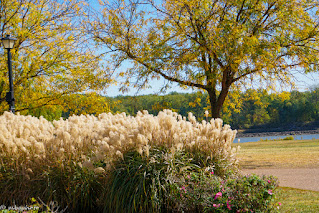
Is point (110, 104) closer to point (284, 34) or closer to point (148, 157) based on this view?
point (284, 34)

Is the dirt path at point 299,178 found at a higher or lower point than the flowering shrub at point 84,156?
lower

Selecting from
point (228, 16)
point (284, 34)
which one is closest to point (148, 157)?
point (228, 16)

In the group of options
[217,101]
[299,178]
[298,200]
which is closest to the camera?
[298,200]

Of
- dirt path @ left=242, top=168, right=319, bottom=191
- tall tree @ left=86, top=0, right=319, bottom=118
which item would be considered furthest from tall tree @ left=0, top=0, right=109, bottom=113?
dirt path @ left=242, top=168, right=319, bottom=191

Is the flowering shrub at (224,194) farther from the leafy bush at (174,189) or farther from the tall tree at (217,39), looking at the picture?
the tall tree at (217,39)

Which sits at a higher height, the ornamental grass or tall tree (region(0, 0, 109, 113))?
tall tree (region(0, 0, 109, 113))

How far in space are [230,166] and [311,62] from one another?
8197 millimetres

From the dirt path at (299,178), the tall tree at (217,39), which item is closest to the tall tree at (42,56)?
the tall tree at (217,39)

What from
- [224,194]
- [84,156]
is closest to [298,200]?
[224,194]

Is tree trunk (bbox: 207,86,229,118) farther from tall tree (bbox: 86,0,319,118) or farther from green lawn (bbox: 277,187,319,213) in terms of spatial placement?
green lawn (bbox: 277,187,319,213)

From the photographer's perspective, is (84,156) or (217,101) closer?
(84,156)

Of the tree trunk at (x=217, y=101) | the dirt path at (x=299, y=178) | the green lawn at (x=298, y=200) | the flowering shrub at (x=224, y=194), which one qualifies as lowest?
the dirt path at (x=299, y=178)

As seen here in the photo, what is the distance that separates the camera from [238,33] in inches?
390

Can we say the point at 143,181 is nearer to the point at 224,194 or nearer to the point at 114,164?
the point at 114,164
